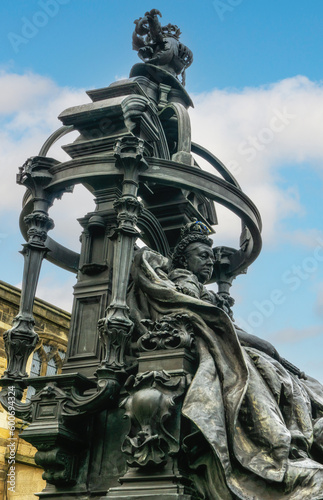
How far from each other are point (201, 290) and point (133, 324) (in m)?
1.37

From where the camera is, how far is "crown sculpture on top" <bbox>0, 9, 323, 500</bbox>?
6238 mm

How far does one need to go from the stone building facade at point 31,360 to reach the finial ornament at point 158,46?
37.5 feet

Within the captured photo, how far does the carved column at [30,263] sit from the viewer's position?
7.43m

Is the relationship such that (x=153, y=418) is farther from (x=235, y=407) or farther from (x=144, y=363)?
(x=235, y=407)

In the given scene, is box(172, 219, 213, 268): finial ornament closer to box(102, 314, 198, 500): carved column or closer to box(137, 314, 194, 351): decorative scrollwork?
box(137, 314, 194, 351): decorative scrollwork

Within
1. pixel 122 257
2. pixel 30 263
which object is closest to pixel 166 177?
pixel 122 257

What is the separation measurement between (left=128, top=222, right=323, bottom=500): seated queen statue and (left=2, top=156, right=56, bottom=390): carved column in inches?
43.6

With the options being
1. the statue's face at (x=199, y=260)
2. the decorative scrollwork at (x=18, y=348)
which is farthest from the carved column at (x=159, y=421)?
the statue's face at (x=199, y=260)

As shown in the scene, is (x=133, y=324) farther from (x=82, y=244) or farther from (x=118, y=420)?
(x=82, y=244)

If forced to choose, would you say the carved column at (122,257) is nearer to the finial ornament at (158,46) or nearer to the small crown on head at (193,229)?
the small crown on head at (193,229)

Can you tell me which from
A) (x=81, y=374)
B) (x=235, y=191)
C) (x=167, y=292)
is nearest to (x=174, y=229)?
(x=235, y=191)

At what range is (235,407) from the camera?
256 inches

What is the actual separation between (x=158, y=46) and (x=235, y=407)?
20.5 feet

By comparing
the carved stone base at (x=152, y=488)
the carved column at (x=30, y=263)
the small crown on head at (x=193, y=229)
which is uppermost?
the small crown on head at (x=193, y=229)
